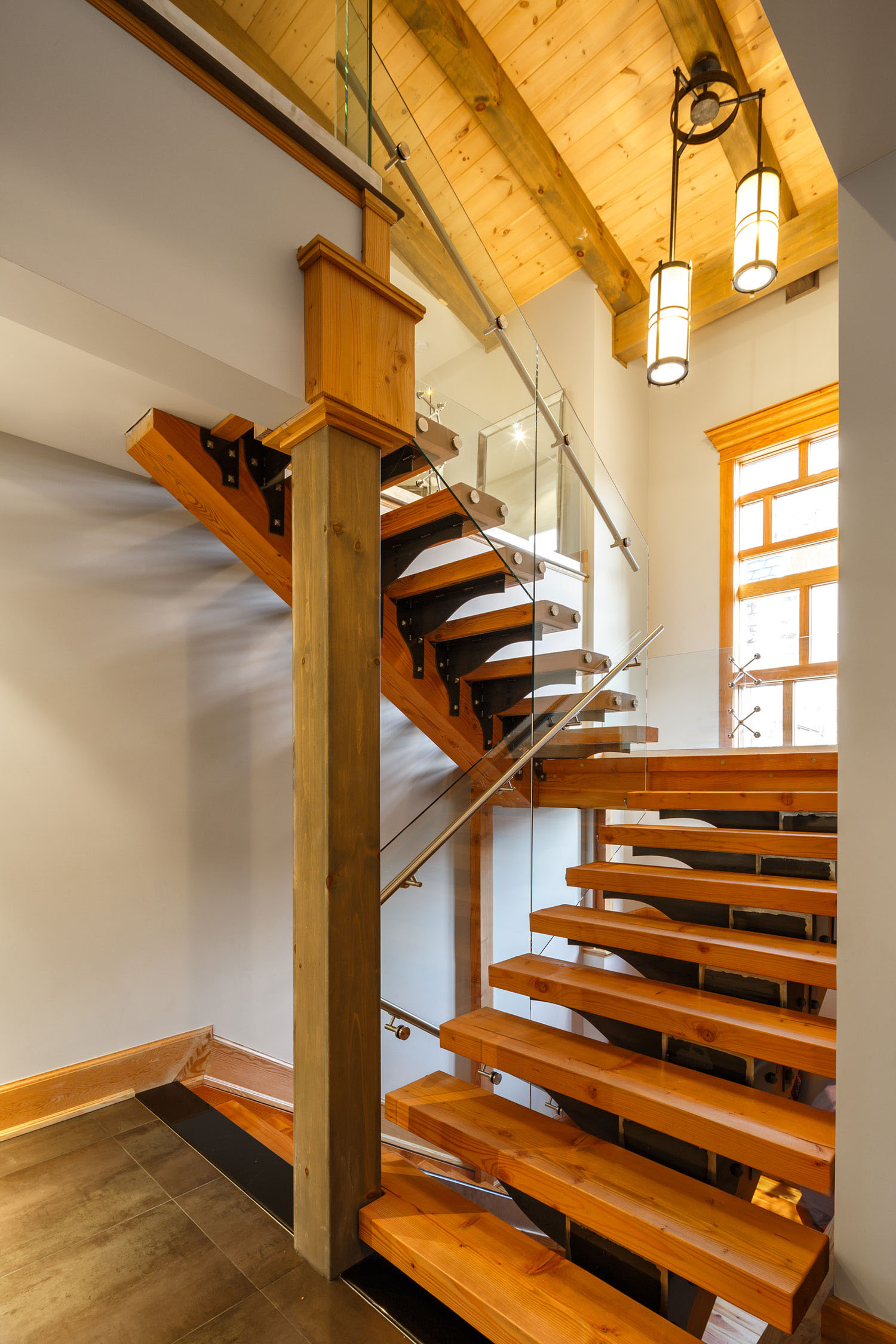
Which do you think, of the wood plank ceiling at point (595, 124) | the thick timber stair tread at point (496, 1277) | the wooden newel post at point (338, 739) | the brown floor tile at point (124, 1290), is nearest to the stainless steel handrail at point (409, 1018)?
the wooden newel post at point (338, 739)

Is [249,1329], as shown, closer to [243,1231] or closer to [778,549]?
[243,1231]

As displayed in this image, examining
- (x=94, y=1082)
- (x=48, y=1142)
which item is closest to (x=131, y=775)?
(x=94, y=1082)

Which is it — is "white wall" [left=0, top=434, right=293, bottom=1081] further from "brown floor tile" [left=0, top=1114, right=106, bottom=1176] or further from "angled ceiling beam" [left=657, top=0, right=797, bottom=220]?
"angled ceiling beam" [left=657, top=0, right=797, bottom=220]

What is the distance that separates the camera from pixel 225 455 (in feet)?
8.98

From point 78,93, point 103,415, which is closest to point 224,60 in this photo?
point 78,93

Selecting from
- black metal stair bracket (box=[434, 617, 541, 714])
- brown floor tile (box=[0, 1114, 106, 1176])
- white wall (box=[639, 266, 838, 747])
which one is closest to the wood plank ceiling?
white wall (box=[639, 266, 838, 747])

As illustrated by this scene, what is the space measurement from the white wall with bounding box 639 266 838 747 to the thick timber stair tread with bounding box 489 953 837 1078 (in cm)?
260

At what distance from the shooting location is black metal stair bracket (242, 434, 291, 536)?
277 cm

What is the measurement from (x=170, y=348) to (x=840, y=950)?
71.5 inches

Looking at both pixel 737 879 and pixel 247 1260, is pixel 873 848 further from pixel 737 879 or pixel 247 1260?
pixel 247 1260

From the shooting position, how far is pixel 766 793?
2656 millimetres

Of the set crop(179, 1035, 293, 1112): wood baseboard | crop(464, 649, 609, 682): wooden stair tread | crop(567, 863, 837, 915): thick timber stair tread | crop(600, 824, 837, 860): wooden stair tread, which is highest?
crop(464, 649, 609, 682): wooden stair tread

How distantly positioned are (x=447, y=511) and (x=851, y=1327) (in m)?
2.28

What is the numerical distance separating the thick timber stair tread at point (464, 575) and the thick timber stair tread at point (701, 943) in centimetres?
126
